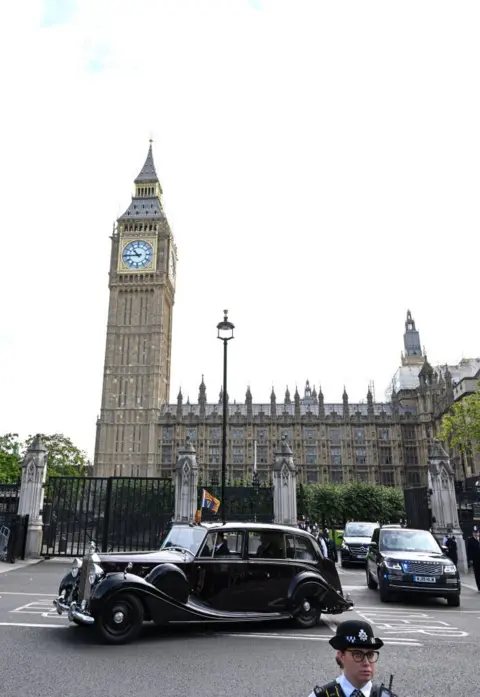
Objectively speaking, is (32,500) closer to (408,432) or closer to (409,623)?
(409,623)

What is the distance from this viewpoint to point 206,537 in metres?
7.85

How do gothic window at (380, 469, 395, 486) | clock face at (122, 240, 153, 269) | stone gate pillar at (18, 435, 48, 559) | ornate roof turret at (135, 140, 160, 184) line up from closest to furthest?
1. stone gate pillar at (18, 435, 48, 559)
2. gothic window at (380, 469, 395, 486)
3. clock face at (122, 240, 153, 269)
4. ornate roof turret at (135, 140, 160, 184)

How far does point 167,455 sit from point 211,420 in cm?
811

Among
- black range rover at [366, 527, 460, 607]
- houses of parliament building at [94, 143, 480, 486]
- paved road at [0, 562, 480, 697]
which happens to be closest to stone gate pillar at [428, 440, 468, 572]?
black range rover at [366, 527, 460, 607]

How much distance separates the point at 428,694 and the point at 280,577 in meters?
3.13

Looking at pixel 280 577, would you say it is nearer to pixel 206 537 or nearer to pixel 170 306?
pixel 206 537

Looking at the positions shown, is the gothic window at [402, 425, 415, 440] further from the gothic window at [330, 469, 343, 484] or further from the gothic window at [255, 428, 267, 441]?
the gothic window at [255, 428, 267, 441]

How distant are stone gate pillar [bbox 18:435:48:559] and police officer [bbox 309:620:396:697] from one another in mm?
16968

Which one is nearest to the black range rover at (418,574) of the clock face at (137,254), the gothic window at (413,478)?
the gothic window at (413,478)

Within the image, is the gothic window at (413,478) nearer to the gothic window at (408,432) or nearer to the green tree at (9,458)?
the gothic window at (408,432)

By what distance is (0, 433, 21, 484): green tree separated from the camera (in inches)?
1539

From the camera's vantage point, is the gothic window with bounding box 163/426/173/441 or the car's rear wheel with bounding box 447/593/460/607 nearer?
the car's rear wheel with bounding box 447/593/460/607

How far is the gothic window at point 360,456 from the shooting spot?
235 feet

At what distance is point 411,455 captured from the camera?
236 ft
